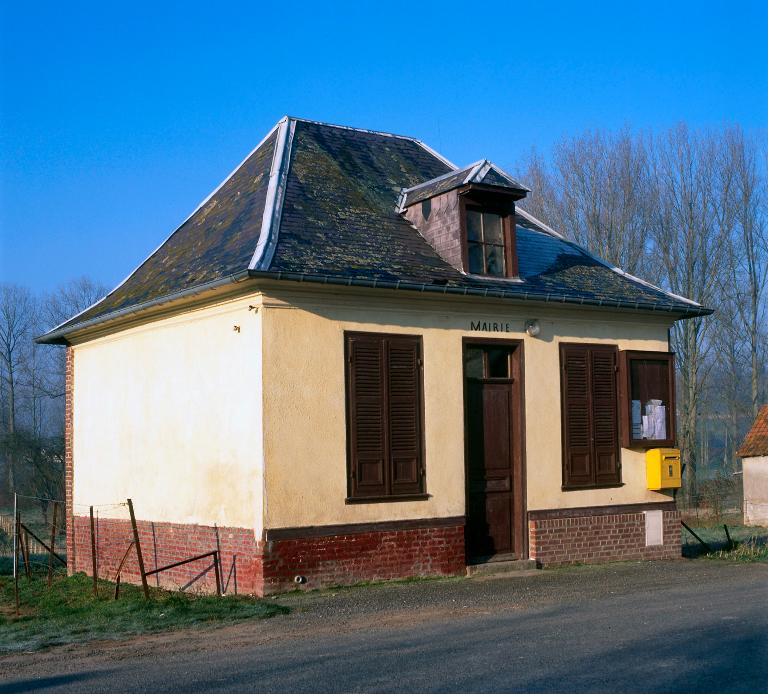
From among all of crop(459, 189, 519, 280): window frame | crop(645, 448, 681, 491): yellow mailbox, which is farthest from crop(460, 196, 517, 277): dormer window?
crop(645, 448, 681, 491): yellow mailbox

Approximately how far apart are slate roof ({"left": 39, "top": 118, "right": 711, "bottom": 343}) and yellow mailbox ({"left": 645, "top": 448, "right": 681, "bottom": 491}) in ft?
8.03

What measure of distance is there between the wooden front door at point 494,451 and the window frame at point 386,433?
0.92 meters

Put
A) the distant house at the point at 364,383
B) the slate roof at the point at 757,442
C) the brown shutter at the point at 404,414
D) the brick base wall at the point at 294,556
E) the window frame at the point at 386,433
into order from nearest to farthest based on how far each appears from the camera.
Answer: the brick base wall at the point at 294,556 < the distant house at the point at 364,383 < the window frame at the point at 386,433 < the brown shutter at the point at 404,414 < the slate roof at the point at 757,442

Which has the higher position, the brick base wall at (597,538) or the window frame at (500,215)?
the window frame at (500,215)

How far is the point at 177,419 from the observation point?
15.0m

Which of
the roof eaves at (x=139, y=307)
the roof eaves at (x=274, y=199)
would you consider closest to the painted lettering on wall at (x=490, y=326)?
the roof eaves at (x=274, y=199)

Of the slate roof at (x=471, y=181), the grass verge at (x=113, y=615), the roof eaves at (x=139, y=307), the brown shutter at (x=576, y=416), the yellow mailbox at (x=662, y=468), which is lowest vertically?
the grass verge at (x=113, y=615)

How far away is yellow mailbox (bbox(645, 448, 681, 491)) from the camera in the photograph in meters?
16.9

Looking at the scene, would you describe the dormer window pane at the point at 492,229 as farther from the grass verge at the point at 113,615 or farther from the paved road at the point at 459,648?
the grass verge at the point at 113,615

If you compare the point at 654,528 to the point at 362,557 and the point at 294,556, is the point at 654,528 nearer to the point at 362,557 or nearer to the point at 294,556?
the point at 362,557

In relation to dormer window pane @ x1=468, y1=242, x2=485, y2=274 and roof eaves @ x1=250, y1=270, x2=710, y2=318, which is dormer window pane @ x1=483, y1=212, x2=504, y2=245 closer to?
dormer window pane @ x1=468, y1=242, x2=485, y2=274

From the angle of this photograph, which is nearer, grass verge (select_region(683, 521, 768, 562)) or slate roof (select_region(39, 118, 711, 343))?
slate roof (select_region(39, 118, 711, 343))

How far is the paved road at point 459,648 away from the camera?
7809 millimetres

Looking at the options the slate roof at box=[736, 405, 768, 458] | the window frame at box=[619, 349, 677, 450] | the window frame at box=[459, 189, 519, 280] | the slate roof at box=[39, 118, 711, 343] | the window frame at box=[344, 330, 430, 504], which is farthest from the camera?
the slate roof at box=[736, 405, 768, 458]
